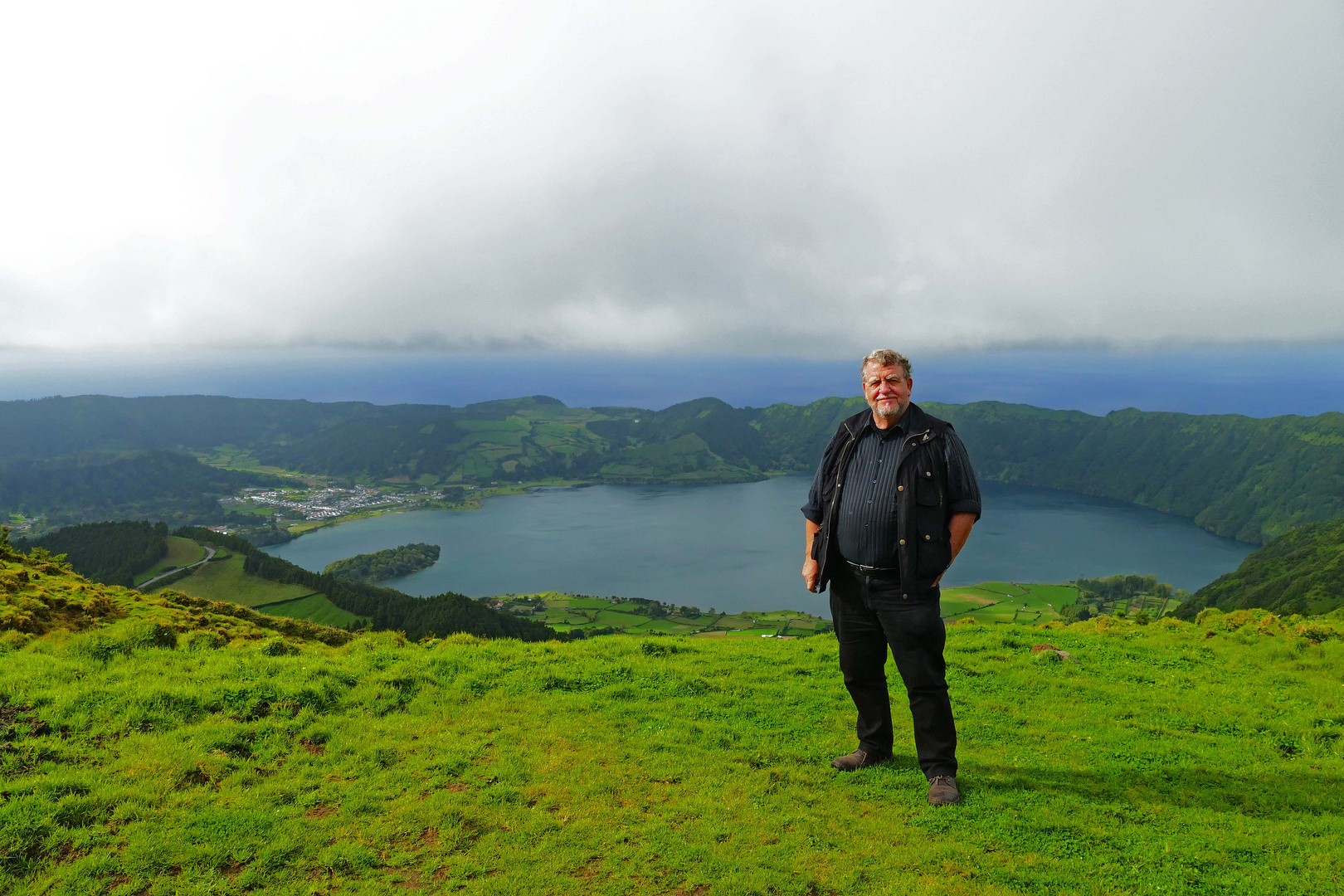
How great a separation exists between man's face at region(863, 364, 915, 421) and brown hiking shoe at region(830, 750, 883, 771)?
3.50 m

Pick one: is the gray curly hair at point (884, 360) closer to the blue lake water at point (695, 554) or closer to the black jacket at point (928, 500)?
the black jacket at point (928, 500)

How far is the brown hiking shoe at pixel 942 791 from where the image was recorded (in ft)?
18.9

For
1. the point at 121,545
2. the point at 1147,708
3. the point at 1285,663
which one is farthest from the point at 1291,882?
the point at 121,545

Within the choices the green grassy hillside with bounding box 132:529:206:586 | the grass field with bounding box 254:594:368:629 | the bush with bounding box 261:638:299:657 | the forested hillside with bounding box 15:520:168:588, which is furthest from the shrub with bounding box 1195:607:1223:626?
the forested hillside with bounding box 15:520:168:588

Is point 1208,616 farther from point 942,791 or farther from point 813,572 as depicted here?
point 813,572

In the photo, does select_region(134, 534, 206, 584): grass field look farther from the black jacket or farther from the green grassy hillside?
the black jacket

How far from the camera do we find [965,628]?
12.9 m

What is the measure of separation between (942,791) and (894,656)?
1.35 m

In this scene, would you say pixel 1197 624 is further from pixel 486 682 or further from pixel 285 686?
pixel 285 686

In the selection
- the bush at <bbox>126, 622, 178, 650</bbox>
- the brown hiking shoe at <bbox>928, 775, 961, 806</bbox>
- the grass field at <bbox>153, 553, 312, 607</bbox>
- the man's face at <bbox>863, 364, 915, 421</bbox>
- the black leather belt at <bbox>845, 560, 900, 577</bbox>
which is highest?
the man's face at <bbox>863, 364, 915, 421</bbox>

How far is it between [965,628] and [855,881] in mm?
9442

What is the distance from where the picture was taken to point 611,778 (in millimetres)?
6234

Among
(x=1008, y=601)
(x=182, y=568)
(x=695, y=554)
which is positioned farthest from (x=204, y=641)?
(x=695, y=554)

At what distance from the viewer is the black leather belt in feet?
19.3
